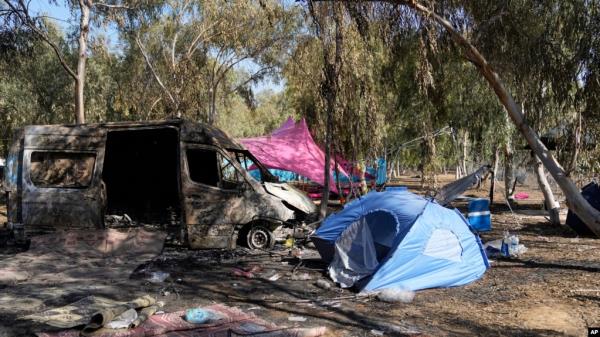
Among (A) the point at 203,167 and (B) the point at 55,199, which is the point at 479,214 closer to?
(A) the point at 203,167

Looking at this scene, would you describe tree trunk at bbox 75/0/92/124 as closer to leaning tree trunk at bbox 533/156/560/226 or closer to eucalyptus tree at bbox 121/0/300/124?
eucalyptus tree at bbox 121/0/300/124

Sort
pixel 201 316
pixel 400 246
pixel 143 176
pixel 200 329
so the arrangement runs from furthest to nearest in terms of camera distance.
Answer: pixel 143 176 → pixel 400 246 → pixel 201 316 → pixel 200 329

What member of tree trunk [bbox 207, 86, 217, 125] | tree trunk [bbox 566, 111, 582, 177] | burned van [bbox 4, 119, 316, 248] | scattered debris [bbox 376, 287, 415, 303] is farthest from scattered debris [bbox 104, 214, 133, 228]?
tree trunk [bbox 207, 86, 217, 125]

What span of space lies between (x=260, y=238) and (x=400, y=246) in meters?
3.27

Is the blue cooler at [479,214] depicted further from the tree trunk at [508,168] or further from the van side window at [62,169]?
the tree trunk at [508,168]

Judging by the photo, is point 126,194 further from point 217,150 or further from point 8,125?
point 8,125

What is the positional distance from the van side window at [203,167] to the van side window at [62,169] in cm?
194

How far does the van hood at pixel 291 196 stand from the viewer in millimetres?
9992

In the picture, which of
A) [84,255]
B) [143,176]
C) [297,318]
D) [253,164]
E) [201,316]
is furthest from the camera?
[143,176]

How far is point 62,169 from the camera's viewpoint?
32.2 feet

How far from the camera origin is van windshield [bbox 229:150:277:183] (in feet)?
33.9

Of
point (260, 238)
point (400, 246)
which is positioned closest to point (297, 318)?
point (400, 246)

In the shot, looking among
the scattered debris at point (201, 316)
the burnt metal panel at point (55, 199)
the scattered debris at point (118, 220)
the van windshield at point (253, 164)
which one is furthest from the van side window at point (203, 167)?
the scattered debris at point (201, 316)

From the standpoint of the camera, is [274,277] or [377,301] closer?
[377,301]
